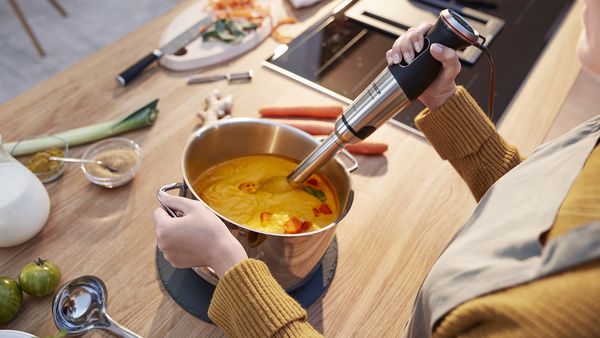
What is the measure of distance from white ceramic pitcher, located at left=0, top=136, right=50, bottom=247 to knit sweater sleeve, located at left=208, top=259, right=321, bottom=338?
406 mm

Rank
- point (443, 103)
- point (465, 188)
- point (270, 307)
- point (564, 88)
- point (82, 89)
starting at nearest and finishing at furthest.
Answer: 1. point (270, 307)
2. point (443, 103)
3. point (465, 188)
4. point (82, 89)
5. point (564, 88)

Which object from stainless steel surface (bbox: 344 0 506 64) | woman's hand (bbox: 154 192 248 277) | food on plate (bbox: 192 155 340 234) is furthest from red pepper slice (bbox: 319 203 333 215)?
stainless steel surface (bbox: 344 0 506 64)

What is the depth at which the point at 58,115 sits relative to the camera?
111cm

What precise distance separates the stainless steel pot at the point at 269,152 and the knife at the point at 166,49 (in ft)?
1.43

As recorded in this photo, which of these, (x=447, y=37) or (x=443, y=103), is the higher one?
(x=447, y=37)

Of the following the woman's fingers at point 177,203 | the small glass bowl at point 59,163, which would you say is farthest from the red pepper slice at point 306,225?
the small glass bowl at point 59,163

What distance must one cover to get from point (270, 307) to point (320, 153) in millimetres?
296

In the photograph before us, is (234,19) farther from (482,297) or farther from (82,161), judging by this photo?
(482,297)

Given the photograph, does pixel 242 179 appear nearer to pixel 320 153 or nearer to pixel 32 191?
pixel 320 153

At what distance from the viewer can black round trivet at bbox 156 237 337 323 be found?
804 mm

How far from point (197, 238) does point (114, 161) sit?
41 cm

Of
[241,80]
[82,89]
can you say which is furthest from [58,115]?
[241,80]

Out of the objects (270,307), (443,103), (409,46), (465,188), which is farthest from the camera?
(465,188)

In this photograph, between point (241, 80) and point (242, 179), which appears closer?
point (242, 179)
